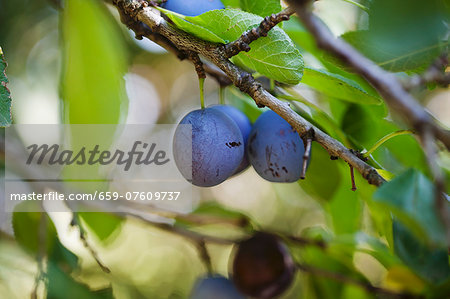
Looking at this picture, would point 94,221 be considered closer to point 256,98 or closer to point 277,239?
point 277,239

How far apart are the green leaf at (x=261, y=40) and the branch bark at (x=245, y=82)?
0.08 feet

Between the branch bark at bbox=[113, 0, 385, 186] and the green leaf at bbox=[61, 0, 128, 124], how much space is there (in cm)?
17

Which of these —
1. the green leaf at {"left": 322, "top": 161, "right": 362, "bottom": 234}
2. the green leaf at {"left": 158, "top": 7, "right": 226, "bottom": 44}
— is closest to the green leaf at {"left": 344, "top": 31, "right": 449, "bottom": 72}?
the green leaf at {"left": 158, "top": 7, "right": 226, "bottom": 44}

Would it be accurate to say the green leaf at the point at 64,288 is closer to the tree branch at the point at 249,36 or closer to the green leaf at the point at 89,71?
the green leaf at the point at 89,71

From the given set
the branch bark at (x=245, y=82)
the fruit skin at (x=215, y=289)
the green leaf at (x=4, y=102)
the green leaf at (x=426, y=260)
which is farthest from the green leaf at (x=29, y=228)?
the green leaf at (x=426, y=260)

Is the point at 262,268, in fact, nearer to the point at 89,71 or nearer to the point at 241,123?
the point at 241,123

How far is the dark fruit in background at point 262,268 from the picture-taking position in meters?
0.97

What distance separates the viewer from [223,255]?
294cm

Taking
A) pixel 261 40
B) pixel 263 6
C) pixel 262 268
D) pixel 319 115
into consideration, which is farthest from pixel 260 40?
pixel 262 268

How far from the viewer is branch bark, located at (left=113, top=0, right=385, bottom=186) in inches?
23.2

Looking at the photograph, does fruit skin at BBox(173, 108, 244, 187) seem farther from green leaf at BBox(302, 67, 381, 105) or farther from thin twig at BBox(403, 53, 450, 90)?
thin twig at BBox(403, 53, 450, 90)

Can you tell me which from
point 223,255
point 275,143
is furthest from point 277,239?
point 223,255

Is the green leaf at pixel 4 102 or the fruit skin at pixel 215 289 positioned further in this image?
the fruit skin at pixel 215 289

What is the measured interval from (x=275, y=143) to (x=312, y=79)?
125mm
